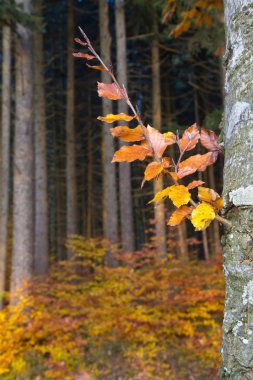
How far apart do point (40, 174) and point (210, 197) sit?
12.1 metres

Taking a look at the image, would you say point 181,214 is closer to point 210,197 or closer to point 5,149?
point 210,197

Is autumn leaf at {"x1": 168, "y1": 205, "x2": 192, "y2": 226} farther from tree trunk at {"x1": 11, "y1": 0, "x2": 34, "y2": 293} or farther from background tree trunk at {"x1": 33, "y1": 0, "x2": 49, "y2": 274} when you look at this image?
background tree trunk at {"x1": 33, "y1": 0, "x2": 49, "y2": 274}

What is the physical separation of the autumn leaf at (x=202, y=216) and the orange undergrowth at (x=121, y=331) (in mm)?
5459

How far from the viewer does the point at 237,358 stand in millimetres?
802

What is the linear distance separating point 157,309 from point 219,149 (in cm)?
644

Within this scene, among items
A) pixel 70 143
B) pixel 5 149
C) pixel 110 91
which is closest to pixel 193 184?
pixel 110 91

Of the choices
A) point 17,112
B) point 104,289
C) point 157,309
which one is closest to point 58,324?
point 104,289

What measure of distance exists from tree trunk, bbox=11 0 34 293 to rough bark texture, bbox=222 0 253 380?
7248mm

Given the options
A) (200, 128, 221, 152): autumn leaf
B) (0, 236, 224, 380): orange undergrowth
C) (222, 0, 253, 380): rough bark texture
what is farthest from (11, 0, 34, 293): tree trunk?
(222, 0, 253, 380): rough bark texture

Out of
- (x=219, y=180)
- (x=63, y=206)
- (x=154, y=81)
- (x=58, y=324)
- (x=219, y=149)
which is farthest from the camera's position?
(x=63, y=206)

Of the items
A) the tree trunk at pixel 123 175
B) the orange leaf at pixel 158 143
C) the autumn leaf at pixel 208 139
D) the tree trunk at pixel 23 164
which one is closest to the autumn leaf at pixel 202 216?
the orange leaf at pixel 158 143

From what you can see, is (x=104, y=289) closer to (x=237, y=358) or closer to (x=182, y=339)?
(x=182, y=339)

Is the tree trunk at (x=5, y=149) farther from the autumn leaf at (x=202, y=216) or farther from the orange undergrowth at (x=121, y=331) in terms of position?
the autumn leaf at (x=202, y=216)

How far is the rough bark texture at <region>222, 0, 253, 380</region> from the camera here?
80cm
